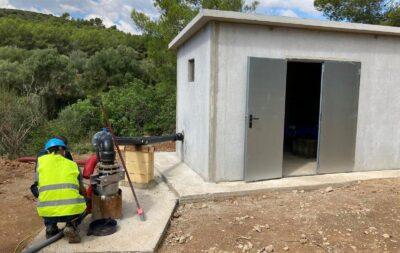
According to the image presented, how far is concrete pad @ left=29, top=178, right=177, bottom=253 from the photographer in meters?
4.07

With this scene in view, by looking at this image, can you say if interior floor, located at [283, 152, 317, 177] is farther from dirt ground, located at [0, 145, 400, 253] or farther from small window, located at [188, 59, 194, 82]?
small window, located at [188, 59, 194, 82]

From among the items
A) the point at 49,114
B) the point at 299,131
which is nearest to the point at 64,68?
the point at 49,114

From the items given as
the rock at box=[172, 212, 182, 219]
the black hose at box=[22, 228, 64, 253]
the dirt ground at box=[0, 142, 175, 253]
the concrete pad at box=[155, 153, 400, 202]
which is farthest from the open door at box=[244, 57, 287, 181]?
the dirt ground at box=[0, 142, 175, 253]

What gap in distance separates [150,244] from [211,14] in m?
3.77

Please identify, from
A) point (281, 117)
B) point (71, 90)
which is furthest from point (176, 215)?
point (71, 90)

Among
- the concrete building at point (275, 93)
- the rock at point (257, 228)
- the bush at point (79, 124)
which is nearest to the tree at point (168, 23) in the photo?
the bush at point (79, 124)

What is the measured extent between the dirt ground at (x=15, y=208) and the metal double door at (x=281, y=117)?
12.2 feet

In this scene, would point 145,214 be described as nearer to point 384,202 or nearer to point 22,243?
point 22,243

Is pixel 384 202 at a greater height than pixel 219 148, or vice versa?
pixel 219 148

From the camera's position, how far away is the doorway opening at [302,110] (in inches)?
364

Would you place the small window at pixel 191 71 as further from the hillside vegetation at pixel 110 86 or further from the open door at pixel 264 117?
the hillside vegetation at pixel 110 86

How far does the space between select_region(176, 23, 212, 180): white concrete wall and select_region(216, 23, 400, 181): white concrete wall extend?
0.87ft

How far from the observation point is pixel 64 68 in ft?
65.7

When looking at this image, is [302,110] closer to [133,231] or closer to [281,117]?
[281,117]
